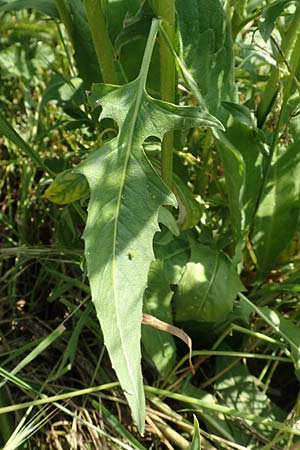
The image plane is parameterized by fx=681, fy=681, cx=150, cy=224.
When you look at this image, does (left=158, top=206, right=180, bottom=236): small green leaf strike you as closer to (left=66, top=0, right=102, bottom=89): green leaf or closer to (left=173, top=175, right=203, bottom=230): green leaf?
(left=173, top=175, right=203, bottom=230): green leaf

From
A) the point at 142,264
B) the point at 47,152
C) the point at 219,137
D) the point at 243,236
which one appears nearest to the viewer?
the point at 142,264

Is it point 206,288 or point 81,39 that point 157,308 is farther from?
point 81,39

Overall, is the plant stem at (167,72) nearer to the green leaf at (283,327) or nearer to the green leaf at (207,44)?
the green leaf at (207,44)

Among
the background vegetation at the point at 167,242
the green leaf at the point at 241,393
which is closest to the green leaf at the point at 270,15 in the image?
the background vegetation at the point at 167,242

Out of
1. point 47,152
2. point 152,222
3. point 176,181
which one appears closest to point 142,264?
point 152,222

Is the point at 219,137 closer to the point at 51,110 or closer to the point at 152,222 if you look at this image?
the point at 152,222

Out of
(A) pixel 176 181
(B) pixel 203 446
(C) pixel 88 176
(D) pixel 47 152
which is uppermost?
(C) pixel 88 176

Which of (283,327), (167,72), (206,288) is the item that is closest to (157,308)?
(206,288)
